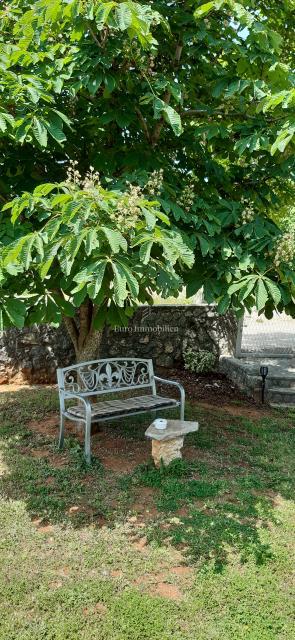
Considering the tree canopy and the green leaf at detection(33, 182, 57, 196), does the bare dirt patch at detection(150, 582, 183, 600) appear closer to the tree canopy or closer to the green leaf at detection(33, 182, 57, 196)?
the tree canopy

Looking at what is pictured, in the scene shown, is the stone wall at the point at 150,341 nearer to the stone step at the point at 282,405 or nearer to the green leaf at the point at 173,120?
the stone step at the point at 282,405

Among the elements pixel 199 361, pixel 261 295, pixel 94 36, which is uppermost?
pixel 94 36

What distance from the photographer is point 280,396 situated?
650 cm

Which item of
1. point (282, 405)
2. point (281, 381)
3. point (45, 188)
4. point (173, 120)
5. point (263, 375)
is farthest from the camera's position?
point (281, 381)

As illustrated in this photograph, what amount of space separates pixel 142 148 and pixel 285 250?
1375 millimetres

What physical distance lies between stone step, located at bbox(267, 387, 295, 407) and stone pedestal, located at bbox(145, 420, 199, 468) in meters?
2.66

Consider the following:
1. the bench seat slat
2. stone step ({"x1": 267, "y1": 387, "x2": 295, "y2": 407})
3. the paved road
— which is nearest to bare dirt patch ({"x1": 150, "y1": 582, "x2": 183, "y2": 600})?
the bench seat slat

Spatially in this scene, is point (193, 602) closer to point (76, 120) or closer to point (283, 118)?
point (283, 118)

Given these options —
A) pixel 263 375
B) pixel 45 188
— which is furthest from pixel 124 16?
pixel 263 375

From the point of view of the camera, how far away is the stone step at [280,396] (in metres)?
6.46

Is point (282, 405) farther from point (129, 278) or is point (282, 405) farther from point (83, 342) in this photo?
point (129, 278)

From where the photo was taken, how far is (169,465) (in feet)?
13.3

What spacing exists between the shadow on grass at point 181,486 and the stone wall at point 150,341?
5.98 ft

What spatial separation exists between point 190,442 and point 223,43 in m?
3.37
